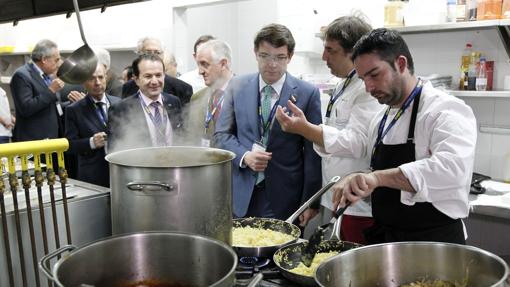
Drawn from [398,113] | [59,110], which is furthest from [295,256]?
[59,110]

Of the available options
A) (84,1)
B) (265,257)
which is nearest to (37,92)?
(84,1)

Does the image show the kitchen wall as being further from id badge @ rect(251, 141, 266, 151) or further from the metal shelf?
id badge @ rect(251, 141, 266, 151)

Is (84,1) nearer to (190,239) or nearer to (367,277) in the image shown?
(190,239)

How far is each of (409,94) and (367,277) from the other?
785mm

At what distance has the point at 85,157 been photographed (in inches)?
113

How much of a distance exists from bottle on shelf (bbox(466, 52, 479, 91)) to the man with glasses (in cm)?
132

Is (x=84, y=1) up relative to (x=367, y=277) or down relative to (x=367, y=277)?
up

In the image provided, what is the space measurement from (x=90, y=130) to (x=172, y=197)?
1.96m

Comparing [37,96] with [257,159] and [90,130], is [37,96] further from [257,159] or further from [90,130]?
[257,159]

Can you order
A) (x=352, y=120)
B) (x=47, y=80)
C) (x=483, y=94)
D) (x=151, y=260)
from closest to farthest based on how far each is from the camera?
(x=151, y=260)
(x=352, y=120)
(x=483, y=94)
(x=47, y=80)

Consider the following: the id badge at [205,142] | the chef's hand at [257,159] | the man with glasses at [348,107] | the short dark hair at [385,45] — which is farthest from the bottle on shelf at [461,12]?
the id badge at [205,142]

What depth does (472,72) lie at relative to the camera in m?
3.17

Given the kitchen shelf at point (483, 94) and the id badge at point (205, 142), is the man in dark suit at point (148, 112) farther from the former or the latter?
the kitchen shelf at point (483, 94)

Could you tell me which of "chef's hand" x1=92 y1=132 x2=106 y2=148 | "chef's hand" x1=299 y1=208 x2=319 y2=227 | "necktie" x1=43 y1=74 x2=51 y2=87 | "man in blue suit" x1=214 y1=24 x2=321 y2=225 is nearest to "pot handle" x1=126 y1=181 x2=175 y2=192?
"man in blue suit" x1=214 y1=24 x2=321 y2=225
